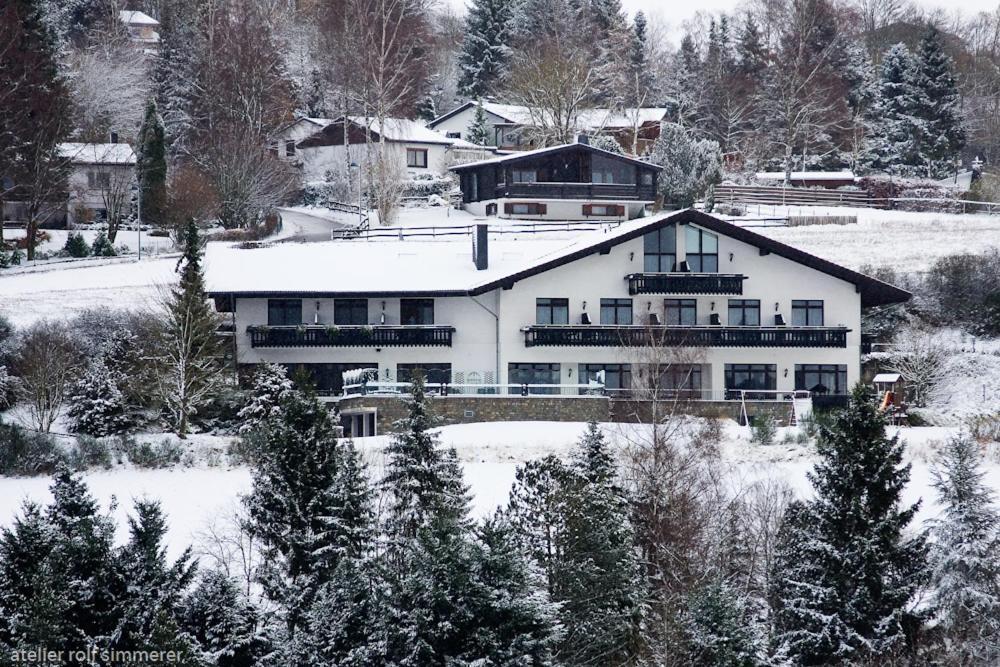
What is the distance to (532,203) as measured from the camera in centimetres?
6981

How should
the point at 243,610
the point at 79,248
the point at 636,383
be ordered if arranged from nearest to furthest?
the point at 243,610, the point at 636,383, the point at 79,248

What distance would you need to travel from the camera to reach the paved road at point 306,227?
219ft

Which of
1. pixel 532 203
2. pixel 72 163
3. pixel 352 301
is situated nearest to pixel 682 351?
pixel 352 301

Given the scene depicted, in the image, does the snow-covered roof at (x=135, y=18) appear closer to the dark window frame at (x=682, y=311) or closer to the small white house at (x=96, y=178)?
the small white house at (x=96, y=178)

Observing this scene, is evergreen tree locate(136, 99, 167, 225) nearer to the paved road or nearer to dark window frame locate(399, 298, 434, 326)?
the paved road

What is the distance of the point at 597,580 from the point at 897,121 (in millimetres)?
63942

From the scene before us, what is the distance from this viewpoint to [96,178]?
74.1 m

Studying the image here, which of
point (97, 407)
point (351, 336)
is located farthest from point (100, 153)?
point (97, 407)

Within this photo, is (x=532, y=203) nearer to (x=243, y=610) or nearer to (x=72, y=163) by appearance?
(x=72, y=163)

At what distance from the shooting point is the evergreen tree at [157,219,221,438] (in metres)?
42.8

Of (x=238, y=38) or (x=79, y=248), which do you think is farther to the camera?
(x=238, y=38)

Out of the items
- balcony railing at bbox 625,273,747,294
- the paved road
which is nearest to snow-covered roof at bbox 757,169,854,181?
the paved road

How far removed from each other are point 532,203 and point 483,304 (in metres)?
22.4

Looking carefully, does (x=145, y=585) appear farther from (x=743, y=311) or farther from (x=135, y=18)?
(x=135, y=18)
